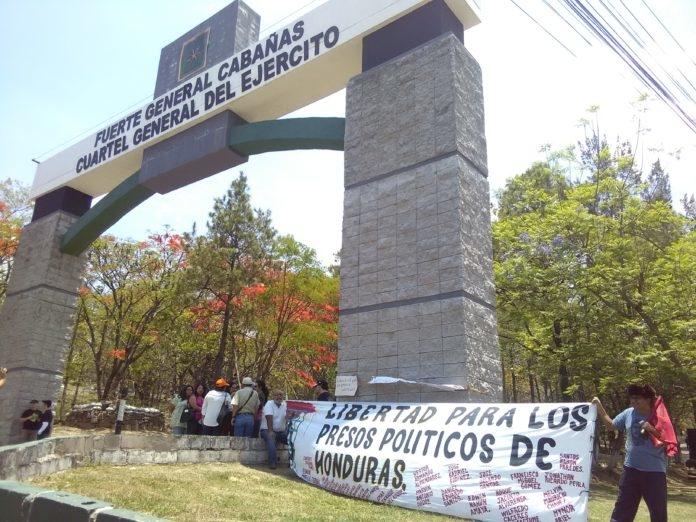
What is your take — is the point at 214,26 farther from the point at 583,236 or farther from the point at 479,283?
the point at 583,236

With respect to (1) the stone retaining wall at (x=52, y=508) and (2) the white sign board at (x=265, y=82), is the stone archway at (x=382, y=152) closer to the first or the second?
(2) the white sign board at (x=265, y=82)

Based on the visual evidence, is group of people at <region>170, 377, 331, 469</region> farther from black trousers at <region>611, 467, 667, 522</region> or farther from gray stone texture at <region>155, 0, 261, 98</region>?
gray stone texture at <region>155, 0, 261, 98</region>

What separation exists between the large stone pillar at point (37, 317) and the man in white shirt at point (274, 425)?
8523 millimetres

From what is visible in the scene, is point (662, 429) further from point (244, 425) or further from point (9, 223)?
point (9, 223)

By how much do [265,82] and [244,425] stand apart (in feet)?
21.7

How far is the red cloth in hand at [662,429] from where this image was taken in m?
4.36

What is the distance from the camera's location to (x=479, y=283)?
25.2ft

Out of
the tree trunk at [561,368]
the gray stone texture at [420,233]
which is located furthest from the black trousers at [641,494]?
the tree trunk at [561,368]

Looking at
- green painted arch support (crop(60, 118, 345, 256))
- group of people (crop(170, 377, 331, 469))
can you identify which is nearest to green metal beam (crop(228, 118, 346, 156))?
green painted arch support (crop(60, 118, 345, 256))

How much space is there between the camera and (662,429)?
14.5 feet

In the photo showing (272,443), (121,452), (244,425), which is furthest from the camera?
(244,425)

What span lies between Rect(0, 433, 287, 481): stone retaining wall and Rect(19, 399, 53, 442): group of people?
18.8 feet

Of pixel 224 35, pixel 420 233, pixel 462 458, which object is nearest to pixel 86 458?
pixel 462 458

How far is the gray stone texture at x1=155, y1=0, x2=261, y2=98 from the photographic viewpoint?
1217cm
